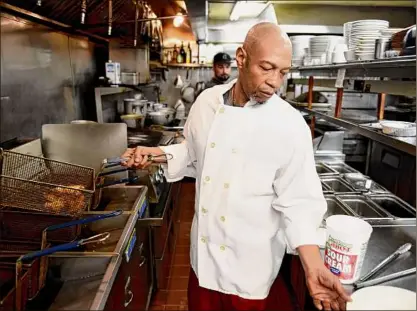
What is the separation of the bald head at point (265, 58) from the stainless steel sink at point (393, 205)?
142 cm

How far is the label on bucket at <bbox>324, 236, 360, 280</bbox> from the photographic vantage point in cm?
130

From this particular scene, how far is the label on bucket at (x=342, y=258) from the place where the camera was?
1.30 m

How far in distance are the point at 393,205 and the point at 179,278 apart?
174 centimetres

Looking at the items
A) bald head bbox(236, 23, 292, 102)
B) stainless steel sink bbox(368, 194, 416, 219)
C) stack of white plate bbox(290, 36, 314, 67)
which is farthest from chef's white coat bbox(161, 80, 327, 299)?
stack of white plate bbox(290, 36, 314, 67)

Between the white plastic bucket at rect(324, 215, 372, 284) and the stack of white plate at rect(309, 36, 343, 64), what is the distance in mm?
1883

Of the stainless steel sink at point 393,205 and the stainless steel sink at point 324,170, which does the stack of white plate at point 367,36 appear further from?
the stainless steel sink at point 324,170

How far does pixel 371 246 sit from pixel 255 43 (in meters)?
1.11

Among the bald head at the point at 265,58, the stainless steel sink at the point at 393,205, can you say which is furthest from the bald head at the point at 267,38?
the stainless steel sink at the point at 393,205

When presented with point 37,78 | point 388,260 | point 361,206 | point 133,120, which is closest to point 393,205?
point 361,206

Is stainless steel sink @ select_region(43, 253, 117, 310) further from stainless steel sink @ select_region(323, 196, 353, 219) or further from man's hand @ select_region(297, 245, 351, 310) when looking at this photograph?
stainless steel sink @ select_region(323, 196, 353, 219)

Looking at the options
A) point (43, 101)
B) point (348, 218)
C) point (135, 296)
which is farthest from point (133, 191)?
point (348, 218)

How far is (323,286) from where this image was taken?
44.8 inches

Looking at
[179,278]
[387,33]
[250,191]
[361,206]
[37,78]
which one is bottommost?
[179,278]

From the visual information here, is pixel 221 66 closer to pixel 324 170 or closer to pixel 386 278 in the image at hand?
pixel 324 170
